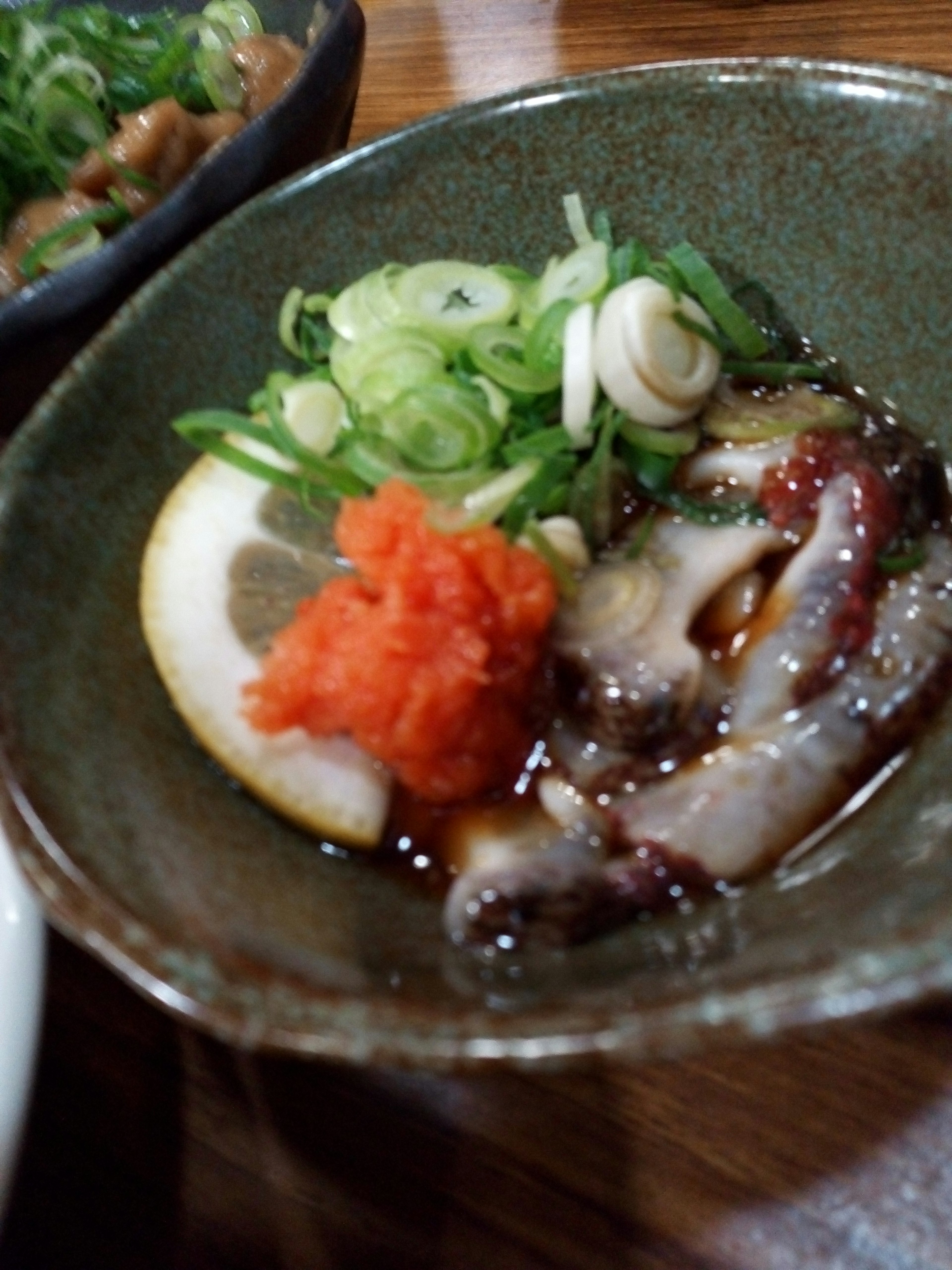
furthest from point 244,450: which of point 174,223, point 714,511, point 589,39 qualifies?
point 589,39

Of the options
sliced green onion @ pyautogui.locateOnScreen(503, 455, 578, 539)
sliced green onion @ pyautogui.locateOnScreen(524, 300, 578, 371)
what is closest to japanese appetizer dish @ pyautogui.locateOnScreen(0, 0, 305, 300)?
sliced green onion @ pyautogui.locateOnScreen(524, 300, 578, 371)

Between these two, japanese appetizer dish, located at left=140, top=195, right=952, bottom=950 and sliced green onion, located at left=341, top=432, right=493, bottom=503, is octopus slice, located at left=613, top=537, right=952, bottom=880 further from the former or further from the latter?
sliced green onion, located at left=341, top=432, right=493, bottom=503

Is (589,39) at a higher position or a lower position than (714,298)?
higher

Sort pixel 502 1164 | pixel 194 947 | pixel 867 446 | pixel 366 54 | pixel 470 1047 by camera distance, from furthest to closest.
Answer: pixel 366 54 < pixel 867 446 < pixel 502 1164 < pixel 194 947 < pixel 470 1047

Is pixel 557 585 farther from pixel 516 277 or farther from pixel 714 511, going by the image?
pixel 516 277

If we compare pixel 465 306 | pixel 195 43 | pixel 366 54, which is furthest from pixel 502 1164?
pixel 366 54

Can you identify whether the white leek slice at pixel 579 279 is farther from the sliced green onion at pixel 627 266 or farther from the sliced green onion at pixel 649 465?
the sliced green onion at pixel 649 465

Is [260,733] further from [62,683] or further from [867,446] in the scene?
[867,446]
